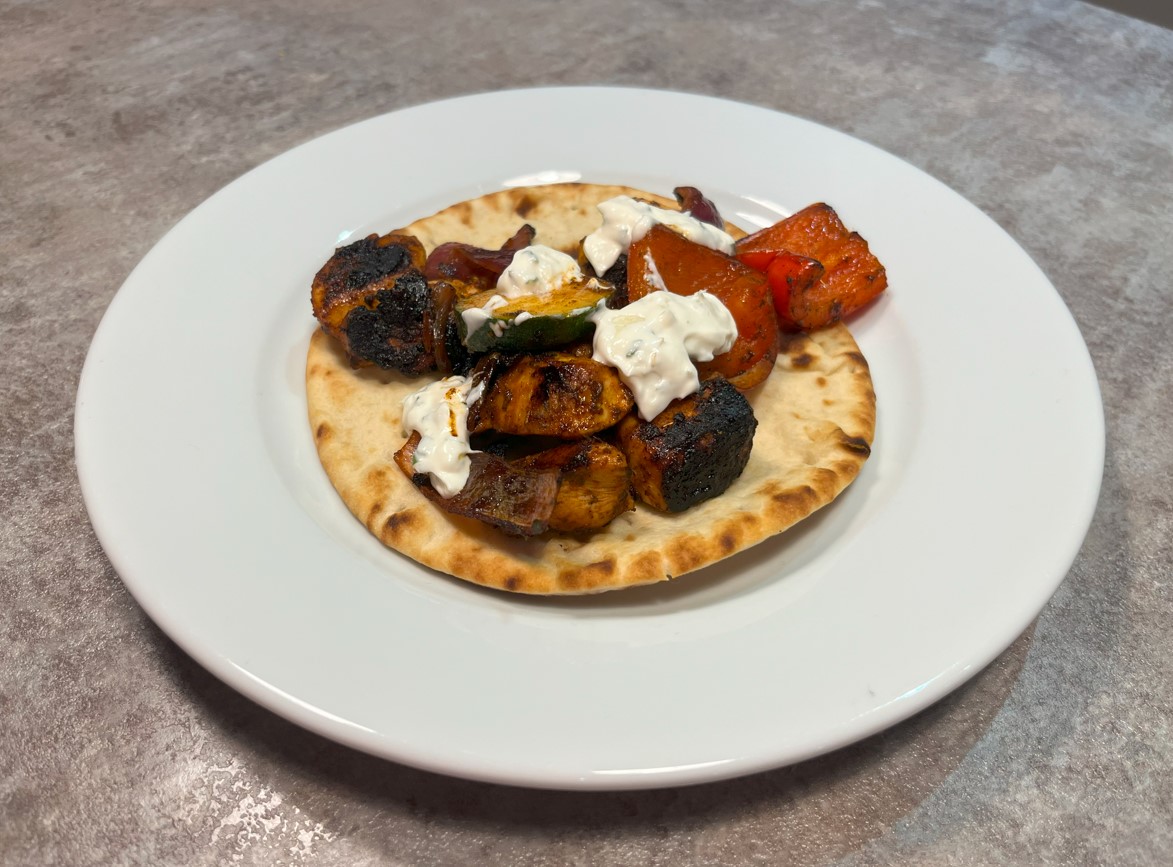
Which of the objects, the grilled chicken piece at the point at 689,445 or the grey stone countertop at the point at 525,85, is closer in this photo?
the grey stone countertop at the point at 525,85

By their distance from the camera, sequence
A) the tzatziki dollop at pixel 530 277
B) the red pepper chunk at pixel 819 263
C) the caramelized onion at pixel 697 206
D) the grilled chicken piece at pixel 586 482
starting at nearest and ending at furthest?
the grilled chicken piece at pixel 586 482
the tzatziki dollop at pixel 530 277
the red pepper chunk at pixel 819 263
the caramelized onion at pixel 697 206

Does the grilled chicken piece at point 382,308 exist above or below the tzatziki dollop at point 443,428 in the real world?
above

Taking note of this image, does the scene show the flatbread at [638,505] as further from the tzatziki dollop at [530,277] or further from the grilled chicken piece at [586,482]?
the tzatziki dollop at [530,277]

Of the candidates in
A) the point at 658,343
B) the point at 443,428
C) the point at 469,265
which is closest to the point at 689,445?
the point at 658,343

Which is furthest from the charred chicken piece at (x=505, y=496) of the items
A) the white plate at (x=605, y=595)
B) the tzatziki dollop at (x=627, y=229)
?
the tzatziki dollop at (x=627, y=229)

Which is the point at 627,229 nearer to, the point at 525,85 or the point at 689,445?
the point at 689,445

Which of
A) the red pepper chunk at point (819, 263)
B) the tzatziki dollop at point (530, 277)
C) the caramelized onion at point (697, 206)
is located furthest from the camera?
the caramelized onion at point (697, 206)
